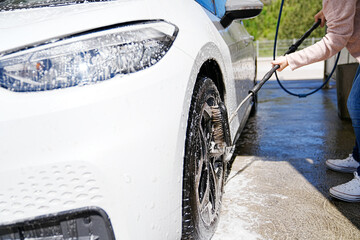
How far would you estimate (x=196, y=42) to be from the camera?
1.68 meters

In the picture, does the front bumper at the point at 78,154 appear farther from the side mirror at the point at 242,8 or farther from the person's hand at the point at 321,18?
the person's hand at the point at 321,18

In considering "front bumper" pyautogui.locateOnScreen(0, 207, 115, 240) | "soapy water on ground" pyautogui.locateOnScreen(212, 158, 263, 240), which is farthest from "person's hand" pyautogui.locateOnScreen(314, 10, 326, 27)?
"front bumper" pyautogui.locateOnScreen(0, 207, 115, 240)

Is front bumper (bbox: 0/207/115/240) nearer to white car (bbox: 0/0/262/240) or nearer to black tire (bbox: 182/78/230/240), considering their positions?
white car (bbox: 0/0/262/240)

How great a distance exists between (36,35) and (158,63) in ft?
1.43

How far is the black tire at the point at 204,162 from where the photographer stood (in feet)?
5.11

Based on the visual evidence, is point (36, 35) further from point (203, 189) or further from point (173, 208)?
point (203, 189)

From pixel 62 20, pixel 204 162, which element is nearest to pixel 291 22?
pixel 204 162

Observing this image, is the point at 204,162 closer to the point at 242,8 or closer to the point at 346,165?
the point at 242,8

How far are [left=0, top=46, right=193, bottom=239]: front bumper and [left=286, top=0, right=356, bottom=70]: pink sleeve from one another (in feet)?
4.62

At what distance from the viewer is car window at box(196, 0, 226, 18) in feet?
7.60

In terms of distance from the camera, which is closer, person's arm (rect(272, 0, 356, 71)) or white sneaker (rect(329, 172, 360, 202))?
person's arm (rect(272, 0, 356, 71))

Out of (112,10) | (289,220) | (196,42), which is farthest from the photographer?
(289,220)

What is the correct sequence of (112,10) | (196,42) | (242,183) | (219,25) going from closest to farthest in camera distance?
(112,10), (196,42), (219,25), (242,183)

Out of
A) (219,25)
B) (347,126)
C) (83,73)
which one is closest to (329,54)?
(219,25)
